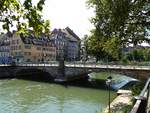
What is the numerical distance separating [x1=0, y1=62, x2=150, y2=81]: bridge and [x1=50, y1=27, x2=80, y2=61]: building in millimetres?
40943

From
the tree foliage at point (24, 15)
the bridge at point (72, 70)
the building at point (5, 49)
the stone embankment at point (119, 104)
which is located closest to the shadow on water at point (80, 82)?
the bridge at point (72, 70)

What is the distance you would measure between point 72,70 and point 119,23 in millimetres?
26840

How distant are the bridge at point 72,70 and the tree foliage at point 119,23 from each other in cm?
1360

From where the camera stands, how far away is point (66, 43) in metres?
112

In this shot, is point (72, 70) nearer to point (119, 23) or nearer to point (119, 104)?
point (119, 23)

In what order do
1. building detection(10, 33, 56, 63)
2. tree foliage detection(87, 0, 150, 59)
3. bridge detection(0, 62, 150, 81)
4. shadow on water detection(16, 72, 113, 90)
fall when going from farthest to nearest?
building detection(10, 33, 56, 63), shadow on water detection(16, 72, 113, 90), bridge detection(0, 62, 150, 81), tree foliage detection(87, 0, 150, 59)

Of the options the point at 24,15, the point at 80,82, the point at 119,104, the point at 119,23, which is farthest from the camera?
the point at 80,82

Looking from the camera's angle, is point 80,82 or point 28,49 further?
point 28,49

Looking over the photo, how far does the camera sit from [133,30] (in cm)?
2834

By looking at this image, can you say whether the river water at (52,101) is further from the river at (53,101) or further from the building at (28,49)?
the building at (28,49)

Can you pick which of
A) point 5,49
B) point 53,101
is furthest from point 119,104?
point 5,49

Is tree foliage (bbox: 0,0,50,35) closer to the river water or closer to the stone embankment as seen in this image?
the stone embankment

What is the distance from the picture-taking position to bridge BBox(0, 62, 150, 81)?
4331 centimetres

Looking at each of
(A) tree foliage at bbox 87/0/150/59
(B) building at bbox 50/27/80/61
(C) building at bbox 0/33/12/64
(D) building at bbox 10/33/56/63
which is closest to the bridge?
(A) tree foliage at bbox 87/0/150/59
